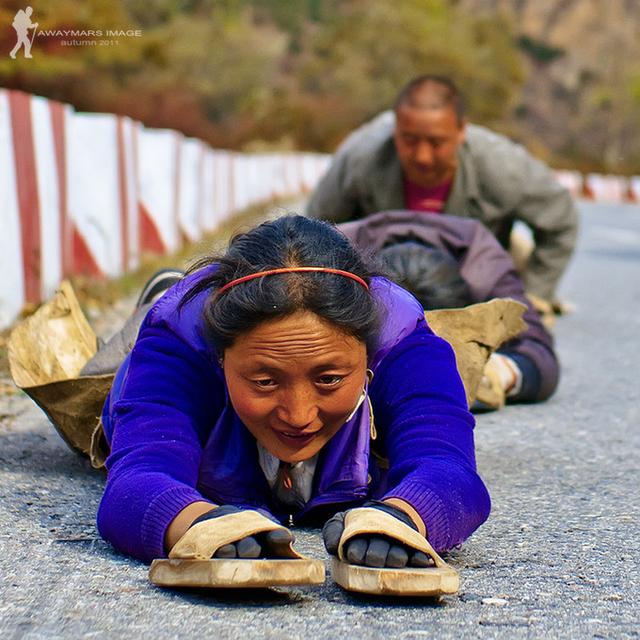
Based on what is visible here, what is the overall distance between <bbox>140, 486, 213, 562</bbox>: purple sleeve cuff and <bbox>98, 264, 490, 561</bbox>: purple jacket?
49 millimetres

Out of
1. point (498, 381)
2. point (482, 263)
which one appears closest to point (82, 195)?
point (482, 263)

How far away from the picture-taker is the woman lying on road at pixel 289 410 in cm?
298

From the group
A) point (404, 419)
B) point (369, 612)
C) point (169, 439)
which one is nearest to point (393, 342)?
point (404, 419)

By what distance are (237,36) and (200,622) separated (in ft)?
223

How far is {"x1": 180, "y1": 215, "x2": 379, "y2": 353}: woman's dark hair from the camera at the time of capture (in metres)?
2.99

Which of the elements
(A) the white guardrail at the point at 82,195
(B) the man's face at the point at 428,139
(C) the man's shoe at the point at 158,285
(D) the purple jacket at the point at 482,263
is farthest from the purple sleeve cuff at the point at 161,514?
(B) the man's face at the point at 428,139

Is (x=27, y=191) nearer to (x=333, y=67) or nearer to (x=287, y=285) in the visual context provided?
(x=287, y=285)

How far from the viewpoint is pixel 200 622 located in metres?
2.65

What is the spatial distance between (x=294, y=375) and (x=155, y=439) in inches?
15.3

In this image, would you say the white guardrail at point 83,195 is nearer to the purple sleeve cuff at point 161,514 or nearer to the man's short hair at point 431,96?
the man's short hair at point 431,96

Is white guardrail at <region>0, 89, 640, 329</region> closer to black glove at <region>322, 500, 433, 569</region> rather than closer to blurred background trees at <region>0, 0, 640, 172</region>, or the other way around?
blurred background trees at <region>0, 0, 640, 172</region>

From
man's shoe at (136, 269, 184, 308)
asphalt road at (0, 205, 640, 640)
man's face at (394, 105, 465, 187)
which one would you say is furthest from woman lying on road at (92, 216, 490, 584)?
man's face at (394, 105, 465, 187)

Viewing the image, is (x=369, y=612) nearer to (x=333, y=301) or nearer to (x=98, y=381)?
(x=333, y=301)

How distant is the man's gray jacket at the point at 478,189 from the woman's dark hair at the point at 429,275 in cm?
188
